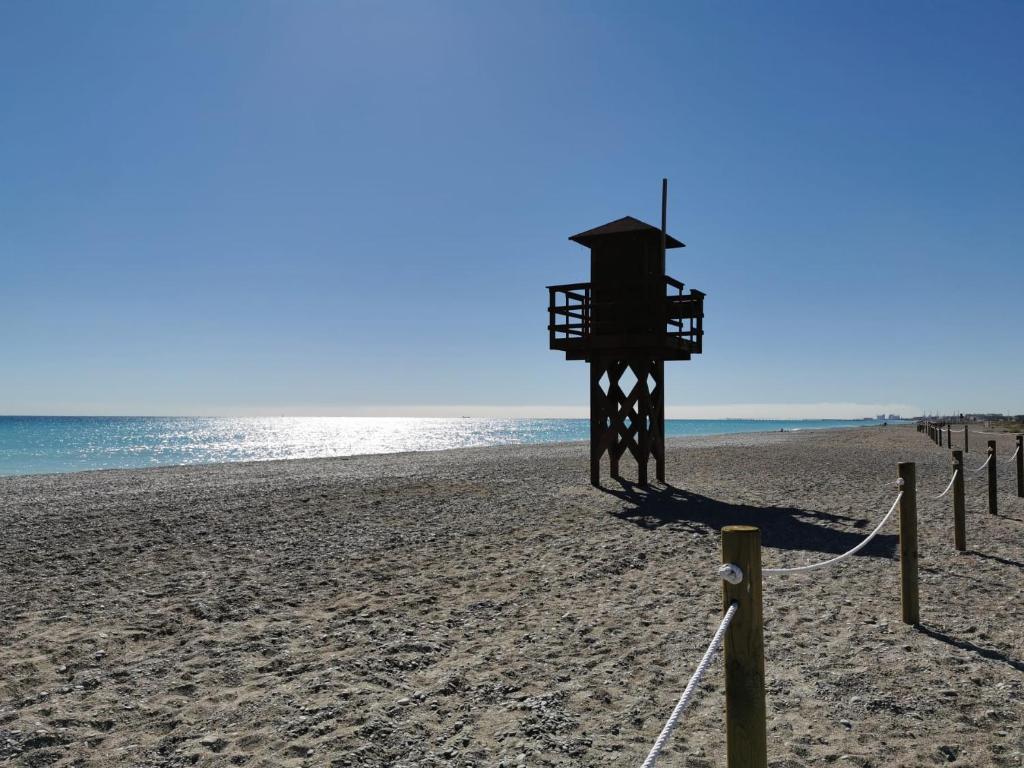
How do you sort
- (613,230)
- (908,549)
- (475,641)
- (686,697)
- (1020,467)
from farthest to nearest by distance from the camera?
1. (613,230)
2. (1020,467)
3. (908,549)
4. (475,641)
5. (686,697)

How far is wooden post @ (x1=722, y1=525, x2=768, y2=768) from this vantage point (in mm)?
2893

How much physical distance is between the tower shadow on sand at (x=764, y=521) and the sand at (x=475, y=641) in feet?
0.29

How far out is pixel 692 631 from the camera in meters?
5.79

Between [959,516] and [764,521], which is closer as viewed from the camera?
[959,516]

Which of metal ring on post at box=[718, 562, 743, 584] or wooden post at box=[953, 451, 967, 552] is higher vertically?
metal ring on post at box=[718, 562, 743, 584]

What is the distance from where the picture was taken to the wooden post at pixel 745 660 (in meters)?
2.89

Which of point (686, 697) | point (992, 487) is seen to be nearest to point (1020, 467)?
point (992, 487)

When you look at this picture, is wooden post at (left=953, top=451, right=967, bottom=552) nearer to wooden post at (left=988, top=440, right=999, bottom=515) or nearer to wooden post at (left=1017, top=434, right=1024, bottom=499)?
wooden post at (left=988, top=440, right=999, bottom=515)

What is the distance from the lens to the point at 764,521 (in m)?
11.5

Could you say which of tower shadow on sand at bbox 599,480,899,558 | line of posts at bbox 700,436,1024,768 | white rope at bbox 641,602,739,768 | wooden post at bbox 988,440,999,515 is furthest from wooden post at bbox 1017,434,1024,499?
white rope at bbox 641,602,739,768

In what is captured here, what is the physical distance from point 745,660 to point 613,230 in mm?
13887

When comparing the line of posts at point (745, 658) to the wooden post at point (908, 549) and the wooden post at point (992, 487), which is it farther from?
the wooden post at point (992, 487)

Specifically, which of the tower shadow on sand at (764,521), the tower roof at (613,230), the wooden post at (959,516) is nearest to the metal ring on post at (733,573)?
the tower shadow on sand at (764,521)

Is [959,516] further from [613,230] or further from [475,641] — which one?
[613,230]
